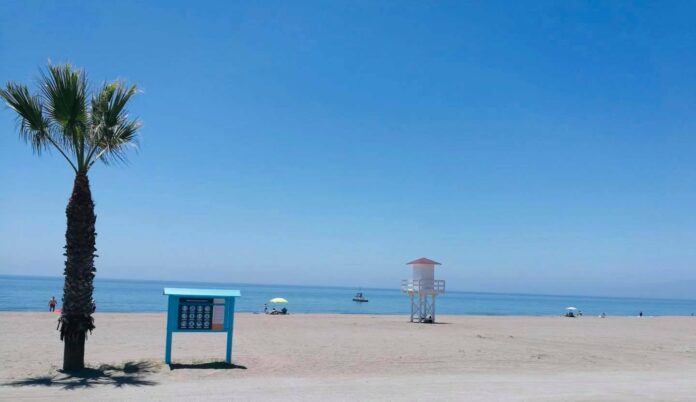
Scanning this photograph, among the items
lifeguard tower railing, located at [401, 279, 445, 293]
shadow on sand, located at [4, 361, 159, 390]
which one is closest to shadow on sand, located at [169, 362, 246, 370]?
shadow on sand, located at [4, 361, 159, 390]

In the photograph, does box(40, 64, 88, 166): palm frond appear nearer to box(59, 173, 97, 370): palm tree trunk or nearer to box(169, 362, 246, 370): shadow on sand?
box(59, 173, 97, 370): palm tree trunk

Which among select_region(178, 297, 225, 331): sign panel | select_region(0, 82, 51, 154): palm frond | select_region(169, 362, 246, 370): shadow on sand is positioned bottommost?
select_region(169, 362, 246, 370): shadow on sand

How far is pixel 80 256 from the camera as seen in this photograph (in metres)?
11.9

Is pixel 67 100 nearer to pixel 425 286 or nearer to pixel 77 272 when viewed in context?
pixel 77 272

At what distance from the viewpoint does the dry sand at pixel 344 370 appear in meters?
10.2

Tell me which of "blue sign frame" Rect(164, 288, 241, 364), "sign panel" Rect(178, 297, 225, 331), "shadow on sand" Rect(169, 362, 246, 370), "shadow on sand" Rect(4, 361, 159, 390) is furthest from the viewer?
"sign panel" Rect(178, 297, 225, 331)

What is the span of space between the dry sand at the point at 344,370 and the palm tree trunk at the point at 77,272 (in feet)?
2.32

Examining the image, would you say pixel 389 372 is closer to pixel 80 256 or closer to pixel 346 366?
pixel 346 366

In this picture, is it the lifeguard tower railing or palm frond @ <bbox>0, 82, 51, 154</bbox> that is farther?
the lifeguard tower railing

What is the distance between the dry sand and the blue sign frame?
62 centimetres

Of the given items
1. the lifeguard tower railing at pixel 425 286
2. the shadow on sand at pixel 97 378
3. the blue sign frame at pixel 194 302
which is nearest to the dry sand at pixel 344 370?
the shadow on sand at pixel 97 378

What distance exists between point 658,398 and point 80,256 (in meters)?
11.2

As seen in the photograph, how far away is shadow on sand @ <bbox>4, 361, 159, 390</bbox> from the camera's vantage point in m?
10.6

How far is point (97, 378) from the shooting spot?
11266mm
